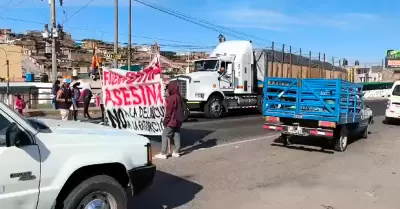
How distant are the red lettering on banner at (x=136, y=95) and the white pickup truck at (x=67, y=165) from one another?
4.99m

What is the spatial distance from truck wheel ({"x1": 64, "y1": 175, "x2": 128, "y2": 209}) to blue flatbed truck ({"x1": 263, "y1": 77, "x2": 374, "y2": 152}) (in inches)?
254

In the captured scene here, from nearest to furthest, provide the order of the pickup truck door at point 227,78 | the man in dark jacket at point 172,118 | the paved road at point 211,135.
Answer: the man in dark jacket at point 172,118, the paved road at point 211,135, the pickup truck door at point 227,78

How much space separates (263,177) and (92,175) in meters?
3.91

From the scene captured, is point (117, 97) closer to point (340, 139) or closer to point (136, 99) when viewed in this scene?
point (136, 99)

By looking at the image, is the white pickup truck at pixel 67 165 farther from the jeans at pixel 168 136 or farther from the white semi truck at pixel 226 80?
the white semi truck at pixel 226 80

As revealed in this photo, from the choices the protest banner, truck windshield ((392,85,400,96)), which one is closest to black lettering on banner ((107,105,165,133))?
the protest banner

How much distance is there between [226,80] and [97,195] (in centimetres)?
1676

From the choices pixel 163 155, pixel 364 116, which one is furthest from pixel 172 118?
pixel 364 116

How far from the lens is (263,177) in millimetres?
7453

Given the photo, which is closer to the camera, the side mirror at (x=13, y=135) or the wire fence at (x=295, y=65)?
the side mirror at (x=13, y=135)

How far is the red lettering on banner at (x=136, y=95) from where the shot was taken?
32.1 ft

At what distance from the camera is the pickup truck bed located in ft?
32.0

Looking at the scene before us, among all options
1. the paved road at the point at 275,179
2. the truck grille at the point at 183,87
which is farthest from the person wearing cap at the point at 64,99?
the truck grille at the point at 183,87

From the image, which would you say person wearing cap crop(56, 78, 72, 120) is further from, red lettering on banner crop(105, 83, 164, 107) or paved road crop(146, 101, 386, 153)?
paved road crop(146, 101, 386, 153)
